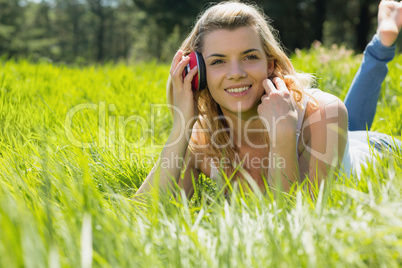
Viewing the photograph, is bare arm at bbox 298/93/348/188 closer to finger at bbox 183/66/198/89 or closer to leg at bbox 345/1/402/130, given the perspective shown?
finger at bbox 183/66/198/89

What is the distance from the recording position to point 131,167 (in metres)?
2.41

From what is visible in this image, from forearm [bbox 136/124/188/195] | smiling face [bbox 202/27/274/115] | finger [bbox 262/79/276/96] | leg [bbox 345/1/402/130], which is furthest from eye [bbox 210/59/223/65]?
leg [bbox 345/1/402/130]

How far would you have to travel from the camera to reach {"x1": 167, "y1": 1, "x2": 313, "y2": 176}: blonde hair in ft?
8.20

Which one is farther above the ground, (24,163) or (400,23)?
(400,23)

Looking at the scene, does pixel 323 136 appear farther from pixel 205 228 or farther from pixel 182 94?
pixel 205 228

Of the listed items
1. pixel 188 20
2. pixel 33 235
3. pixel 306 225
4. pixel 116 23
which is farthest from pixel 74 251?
pixel 116 23

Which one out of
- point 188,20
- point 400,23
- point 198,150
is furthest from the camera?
point 188,20

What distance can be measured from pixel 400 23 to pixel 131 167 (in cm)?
278

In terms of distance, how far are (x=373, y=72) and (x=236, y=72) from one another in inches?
66.8

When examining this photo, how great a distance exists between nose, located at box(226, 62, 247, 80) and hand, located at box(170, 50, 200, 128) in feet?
0.80

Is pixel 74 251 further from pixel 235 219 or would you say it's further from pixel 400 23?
pixel 400 23

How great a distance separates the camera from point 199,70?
2.49 m

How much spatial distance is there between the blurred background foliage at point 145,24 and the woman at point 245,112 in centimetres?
416

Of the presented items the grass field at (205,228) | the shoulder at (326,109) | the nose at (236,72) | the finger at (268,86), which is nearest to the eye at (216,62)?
the nose at (236,72)
